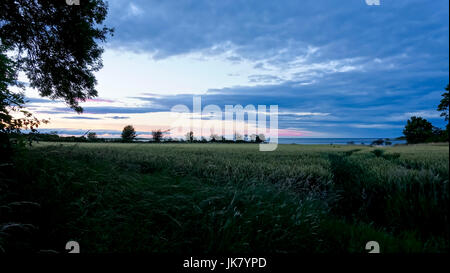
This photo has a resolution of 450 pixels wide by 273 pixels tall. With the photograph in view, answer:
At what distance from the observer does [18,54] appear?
26.7 ft

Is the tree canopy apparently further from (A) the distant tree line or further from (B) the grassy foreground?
(A) the distant tree line

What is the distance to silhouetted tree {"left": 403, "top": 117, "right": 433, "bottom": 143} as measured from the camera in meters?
4.43

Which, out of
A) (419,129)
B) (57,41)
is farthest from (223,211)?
(57,41)

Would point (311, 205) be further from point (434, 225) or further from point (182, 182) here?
point (182, 182)

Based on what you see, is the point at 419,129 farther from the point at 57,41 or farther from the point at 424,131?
the point at 57,41

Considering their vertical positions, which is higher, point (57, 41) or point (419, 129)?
point (57, 41)

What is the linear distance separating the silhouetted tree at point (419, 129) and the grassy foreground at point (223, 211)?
0.46m

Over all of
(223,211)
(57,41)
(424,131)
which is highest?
(57,41)

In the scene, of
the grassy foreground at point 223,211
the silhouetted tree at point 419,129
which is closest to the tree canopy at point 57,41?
the grassy foreground at point 223,211

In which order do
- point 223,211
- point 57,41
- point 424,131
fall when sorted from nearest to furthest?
point 223,211
point 424,131
point 57,41

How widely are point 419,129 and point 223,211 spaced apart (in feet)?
15.1

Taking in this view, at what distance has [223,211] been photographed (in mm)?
2941

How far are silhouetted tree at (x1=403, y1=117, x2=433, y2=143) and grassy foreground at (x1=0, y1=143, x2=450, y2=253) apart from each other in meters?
0.46
